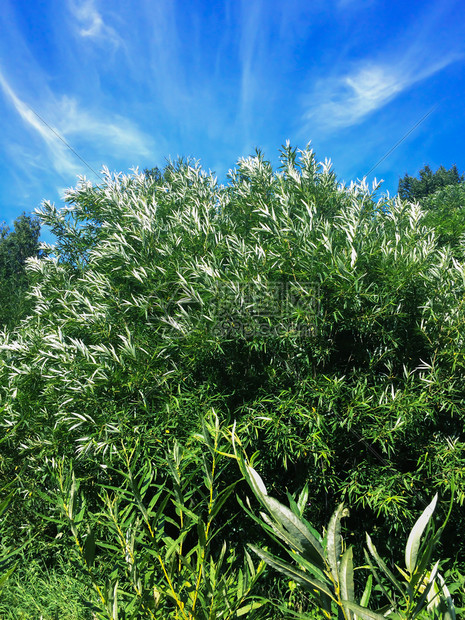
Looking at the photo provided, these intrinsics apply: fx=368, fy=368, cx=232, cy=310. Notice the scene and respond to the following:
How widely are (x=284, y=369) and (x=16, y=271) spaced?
16.3m

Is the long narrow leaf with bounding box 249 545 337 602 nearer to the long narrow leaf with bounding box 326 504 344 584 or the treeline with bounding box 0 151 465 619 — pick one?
the long narrow leaf with bounding box 326 504 344 584

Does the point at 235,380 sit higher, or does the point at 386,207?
the point at 386,207

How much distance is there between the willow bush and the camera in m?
3.92

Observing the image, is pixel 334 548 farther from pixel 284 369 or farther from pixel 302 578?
pixel 284 369

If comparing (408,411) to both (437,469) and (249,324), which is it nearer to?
(437,469)

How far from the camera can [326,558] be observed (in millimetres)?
668

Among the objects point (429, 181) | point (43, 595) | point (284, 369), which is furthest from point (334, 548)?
point (429, 181)

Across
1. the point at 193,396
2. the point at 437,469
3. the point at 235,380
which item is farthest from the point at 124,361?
the point at 437,469

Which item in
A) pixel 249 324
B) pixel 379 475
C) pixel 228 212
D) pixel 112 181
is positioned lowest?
pixel 379 475

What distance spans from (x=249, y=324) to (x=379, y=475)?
7.18ft

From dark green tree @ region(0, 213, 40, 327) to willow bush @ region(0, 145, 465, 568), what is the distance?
12.3 ft

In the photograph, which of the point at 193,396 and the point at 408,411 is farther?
the point at 193,396

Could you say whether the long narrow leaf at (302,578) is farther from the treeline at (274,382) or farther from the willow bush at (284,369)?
the willow bush at (284,369)

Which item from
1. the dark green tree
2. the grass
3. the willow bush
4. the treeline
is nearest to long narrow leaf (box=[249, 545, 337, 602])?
the grass
